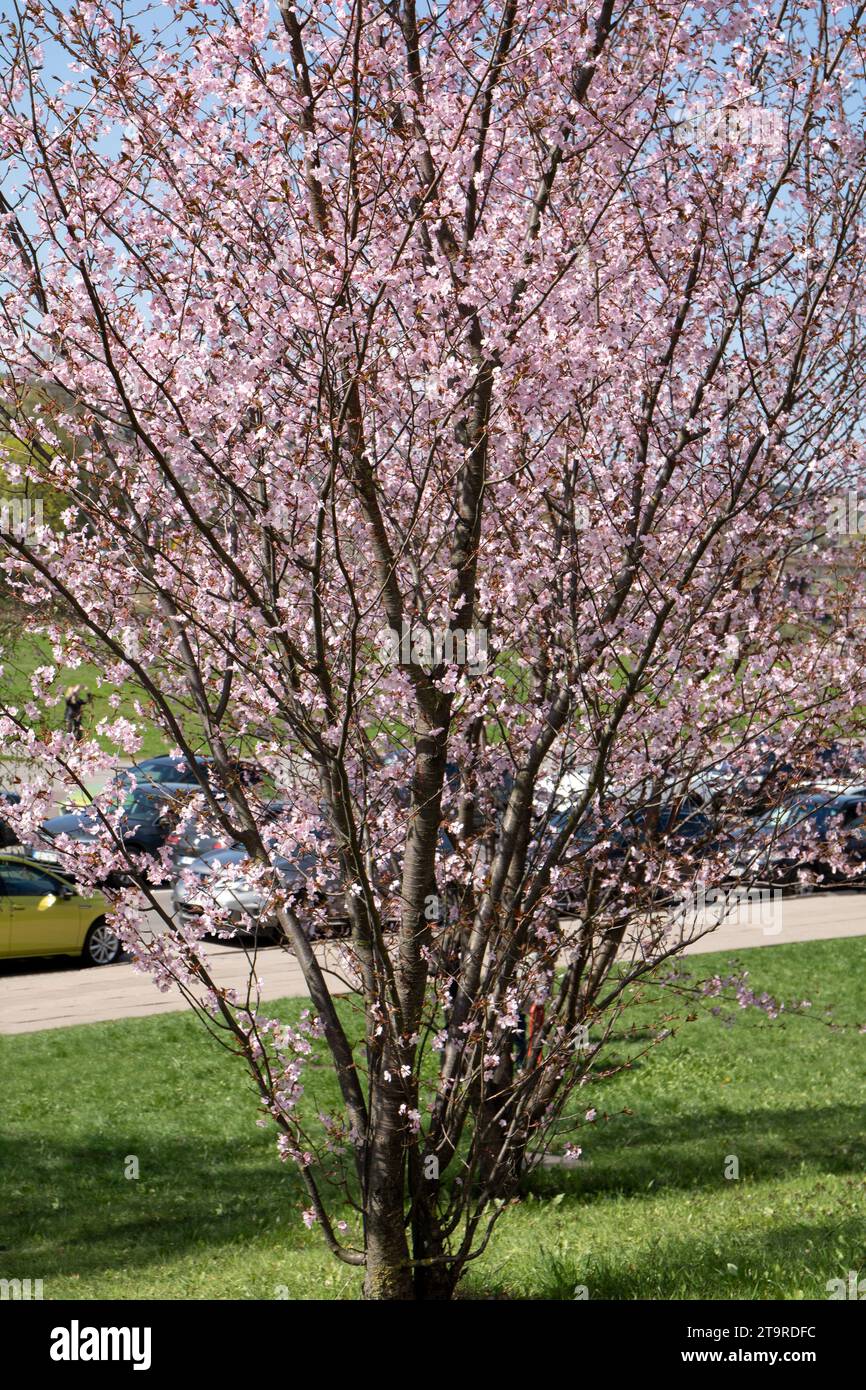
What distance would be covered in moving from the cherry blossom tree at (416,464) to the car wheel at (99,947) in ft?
36.4

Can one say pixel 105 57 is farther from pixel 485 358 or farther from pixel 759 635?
pixel 759 635

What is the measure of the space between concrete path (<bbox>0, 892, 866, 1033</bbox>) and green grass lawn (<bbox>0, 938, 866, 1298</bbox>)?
0.77 m

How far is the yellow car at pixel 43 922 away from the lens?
16859 millimetres

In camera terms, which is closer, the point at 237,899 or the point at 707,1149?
the point at 237,899

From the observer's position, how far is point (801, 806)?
867 centimetres

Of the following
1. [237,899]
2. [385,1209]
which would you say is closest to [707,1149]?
[385,1209]

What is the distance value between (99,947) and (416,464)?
1307 cm

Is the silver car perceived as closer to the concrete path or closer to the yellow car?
the concrete path

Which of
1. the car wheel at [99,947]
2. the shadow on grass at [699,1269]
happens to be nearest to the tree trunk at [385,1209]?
→ the shadow on grass at [699,1269]

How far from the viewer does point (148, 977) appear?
1666 centimetres

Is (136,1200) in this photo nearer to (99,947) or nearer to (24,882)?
(24,882)

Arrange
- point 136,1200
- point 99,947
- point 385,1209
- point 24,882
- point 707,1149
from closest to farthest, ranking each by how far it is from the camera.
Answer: point 385,1209, point 136,1200, point 707,1149, point 24,882, point 99,947

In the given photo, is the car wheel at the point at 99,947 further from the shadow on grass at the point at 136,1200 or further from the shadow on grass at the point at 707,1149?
the shadow on grass at the point at 707,1149
